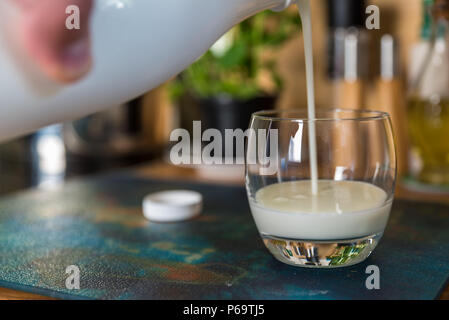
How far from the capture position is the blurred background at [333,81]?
2.96 ft

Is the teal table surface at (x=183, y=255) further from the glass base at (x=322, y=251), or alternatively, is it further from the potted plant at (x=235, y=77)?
A: the potted plant at (x=235, y=77)

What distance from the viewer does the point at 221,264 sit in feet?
1.72

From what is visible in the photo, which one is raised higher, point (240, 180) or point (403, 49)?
point (403, 49)

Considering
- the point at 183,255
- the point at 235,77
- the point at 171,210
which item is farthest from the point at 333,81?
the point at 183,255

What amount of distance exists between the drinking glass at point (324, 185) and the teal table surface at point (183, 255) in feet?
0.07

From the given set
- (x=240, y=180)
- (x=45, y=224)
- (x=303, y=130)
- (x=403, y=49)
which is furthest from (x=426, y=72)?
(x=45, y=224)

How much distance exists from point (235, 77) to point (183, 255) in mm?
644

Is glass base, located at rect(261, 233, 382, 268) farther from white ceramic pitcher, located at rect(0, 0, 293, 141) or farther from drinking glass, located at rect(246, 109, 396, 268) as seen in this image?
white ceramic pitcher, located at rect(0, 0, 293, 141)

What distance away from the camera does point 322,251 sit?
1.61ft

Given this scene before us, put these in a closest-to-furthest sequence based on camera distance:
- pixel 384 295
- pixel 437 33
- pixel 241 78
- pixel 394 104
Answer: pixel 384 295 → pixel 437 33 → pixel 394 104 → pixel 241 78

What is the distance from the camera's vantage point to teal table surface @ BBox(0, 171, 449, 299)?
456 mm

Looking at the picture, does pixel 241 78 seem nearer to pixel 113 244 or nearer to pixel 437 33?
pixel 437 33

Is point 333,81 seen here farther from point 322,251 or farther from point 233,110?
point 322,251

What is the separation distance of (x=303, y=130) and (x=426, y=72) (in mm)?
484
